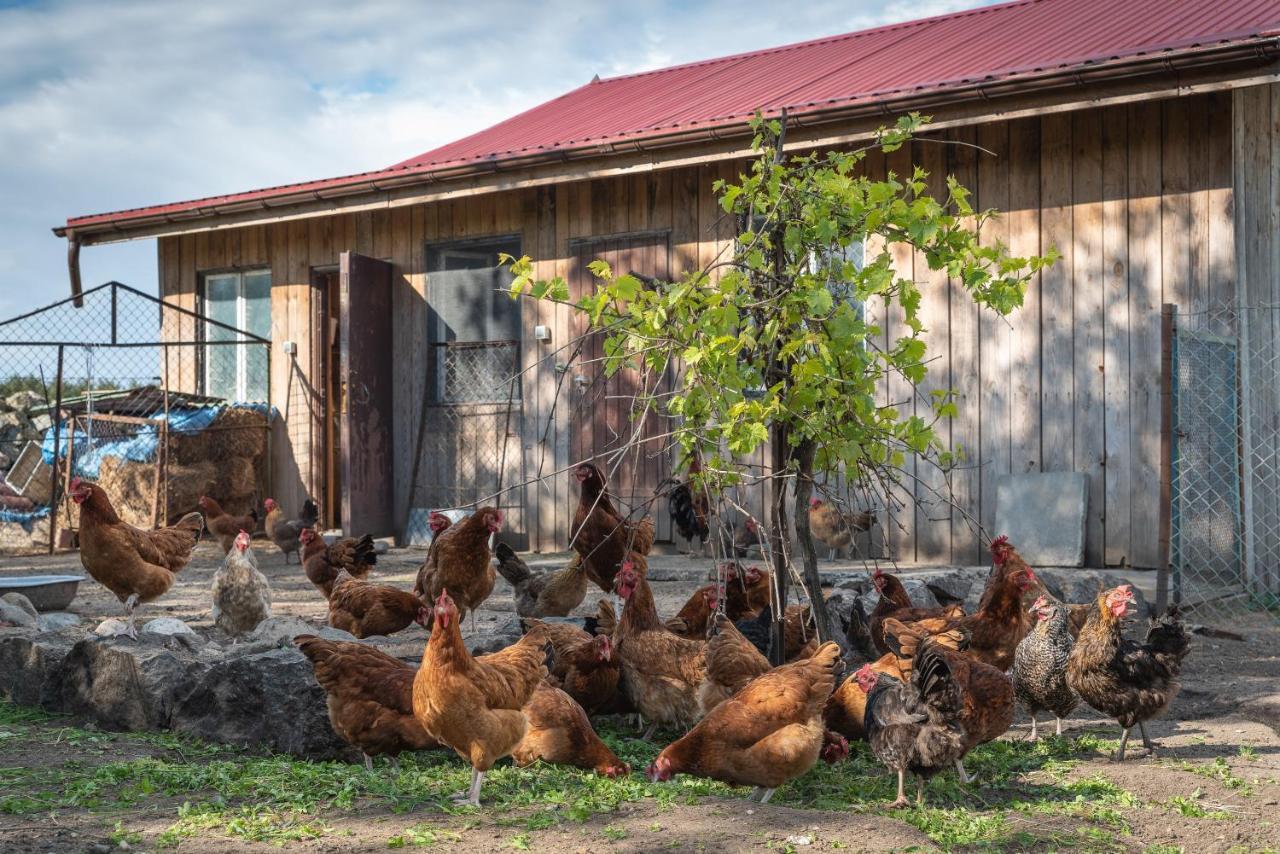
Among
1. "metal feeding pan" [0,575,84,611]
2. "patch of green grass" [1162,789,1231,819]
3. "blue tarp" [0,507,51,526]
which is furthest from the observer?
"blue tarp" [0,507,51,526]

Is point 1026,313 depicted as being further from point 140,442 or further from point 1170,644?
point 140,442

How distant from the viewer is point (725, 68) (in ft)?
52.4

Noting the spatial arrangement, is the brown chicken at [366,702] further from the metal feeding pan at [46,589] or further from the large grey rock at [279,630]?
the metal feeding pan at [46,589]

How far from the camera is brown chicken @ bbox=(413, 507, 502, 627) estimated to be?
25.0 feet

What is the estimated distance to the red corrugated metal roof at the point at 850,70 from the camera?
10336 mm

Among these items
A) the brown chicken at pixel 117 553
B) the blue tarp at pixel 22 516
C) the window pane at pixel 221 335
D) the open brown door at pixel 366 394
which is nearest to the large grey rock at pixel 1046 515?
the brown chicken at pixel 117 553

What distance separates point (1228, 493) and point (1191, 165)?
8.54ft

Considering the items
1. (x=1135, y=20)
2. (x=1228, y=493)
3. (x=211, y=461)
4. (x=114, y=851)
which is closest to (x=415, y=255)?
(x=211, y=461)

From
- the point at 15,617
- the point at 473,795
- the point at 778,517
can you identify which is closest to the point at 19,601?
the point at 15,617

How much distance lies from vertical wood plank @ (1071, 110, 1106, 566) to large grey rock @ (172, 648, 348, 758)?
7.01 m

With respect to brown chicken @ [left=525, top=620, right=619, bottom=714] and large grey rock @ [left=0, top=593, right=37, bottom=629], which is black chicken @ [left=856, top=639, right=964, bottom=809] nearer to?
brown chicken @ [left=525, top=620, right=619, bottom=714]

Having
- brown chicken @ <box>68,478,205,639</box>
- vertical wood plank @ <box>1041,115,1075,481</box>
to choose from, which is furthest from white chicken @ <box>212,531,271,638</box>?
vertical wood plank @ <box>1041,115,1075,481</box>

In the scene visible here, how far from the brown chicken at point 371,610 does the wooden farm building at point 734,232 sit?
1398mm

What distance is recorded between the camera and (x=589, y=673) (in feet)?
18.7
